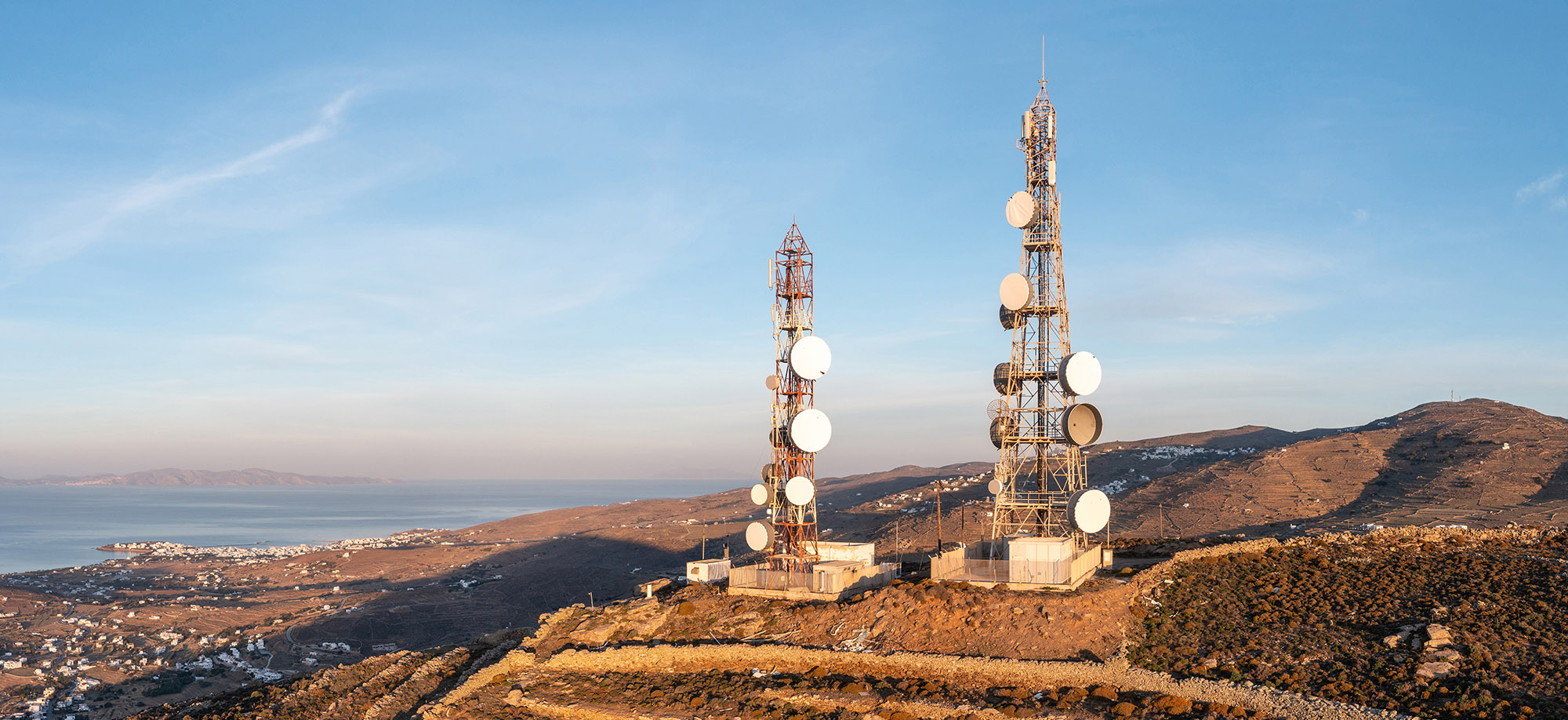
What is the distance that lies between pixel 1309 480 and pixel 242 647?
75.1 metres

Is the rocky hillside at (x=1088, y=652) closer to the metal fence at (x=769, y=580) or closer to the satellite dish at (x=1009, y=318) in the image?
the metal fence at (x=769, y=580)

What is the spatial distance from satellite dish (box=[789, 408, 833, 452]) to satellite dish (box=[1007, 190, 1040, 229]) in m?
10.6

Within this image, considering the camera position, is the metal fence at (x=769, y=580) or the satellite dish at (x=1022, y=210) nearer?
the metal fence at (x=769, y=580)

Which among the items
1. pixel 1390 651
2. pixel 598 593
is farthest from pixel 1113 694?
pixel 598 593

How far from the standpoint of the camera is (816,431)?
30578mm

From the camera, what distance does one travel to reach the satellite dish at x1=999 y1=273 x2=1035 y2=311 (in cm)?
3183

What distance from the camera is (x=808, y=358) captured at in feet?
101

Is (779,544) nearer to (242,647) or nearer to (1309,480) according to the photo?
(242,647)

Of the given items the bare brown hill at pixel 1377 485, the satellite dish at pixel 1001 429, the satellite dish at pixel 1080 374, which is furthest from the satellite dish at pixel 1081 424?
the bare brown hill at pixel 1377 485

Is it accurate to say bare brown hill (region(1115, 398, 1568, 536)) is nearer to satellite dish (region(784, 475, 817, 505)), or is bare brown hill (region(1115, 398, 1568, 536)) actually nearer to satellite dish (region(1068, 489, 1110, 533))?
satellite dish (region(1068, 489, 1110, 533))

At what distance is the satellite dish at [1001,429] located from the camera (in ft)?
107

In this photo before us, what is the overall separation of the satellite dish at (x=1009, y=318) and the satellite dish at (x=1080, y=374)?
2.66 metres

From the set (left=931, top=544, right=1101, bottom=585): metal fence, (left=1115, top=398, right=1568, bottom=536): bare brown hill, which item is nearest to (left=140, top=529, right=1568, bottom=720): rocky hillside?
(left=931, top=544, right=1101, bottom=585): metal fence

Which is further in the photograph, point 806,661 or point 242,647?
point 242,647
